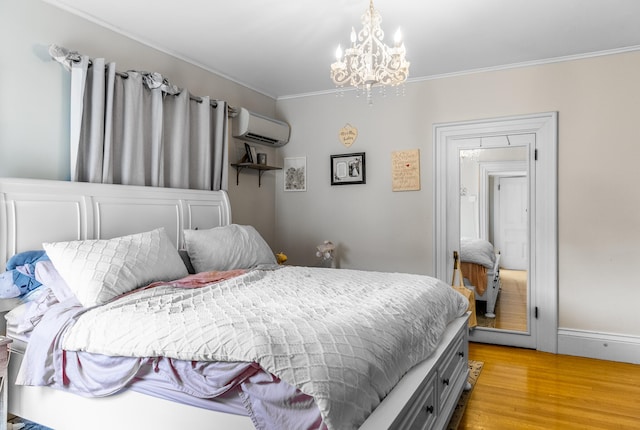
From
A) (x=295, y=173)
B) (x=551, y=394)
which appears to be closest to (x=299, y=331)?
(x=551, y=394)

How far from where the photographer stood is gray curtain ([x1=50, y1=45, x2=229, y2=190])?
264cm

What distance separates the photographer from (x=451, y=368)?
7.75 ft

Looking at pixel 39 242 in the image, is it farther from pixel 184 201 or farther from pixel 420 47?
pixel 420 47

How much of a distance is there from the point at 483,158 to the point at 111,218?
3.16 meters

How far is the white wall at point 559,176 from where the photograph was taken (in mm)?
3334

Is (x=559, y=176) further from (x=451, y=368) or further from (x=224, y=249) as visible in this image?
(x=224, y=249)

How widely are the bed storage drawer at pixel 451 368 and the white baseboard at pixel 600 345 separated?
1348mm

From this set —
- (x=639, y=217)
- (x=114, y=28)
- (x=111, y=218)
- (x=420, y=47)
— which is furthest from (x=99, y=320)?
(x=639, y=217)

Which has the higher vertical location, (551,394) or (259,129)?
(259,129)

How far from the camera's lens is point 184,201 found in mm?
3285

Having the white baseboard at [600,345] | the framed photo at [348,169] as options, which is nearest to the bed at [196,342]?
the white baseboard at [600,345]

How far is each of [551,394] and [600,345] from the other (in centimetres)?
102

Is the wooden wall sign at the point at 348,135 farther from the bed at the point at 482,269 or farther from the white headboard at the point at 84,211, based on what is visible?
the white headboard at the point at 84,211

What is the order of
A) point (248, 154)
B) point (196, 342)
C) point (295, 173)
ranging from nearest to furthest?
point (196, 342), point (248, 154), point (295, 173)
